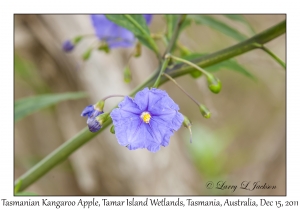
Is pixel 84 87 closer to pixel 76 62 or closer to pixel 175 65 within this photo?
pixel 76 62

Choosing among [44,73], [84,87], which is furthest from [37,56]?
[84,87]

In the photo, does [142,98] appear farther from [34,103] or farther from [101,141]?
[101,141]

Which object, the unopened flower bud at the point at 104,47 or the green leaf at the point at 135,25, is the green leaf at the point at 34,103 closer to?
the unopened flower bud at the point at 104,47

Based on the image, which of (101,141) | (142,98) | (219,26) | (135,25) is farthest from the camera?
(101,141)

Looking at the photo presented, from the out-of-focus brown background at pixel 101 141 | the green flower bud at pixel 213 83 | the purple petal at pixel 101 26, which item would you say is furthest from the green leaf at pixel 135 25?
the out-of-focus brown background at pixel 101 141

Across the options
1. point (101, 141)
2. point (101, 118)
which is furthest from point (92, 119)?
point (101, 141)
